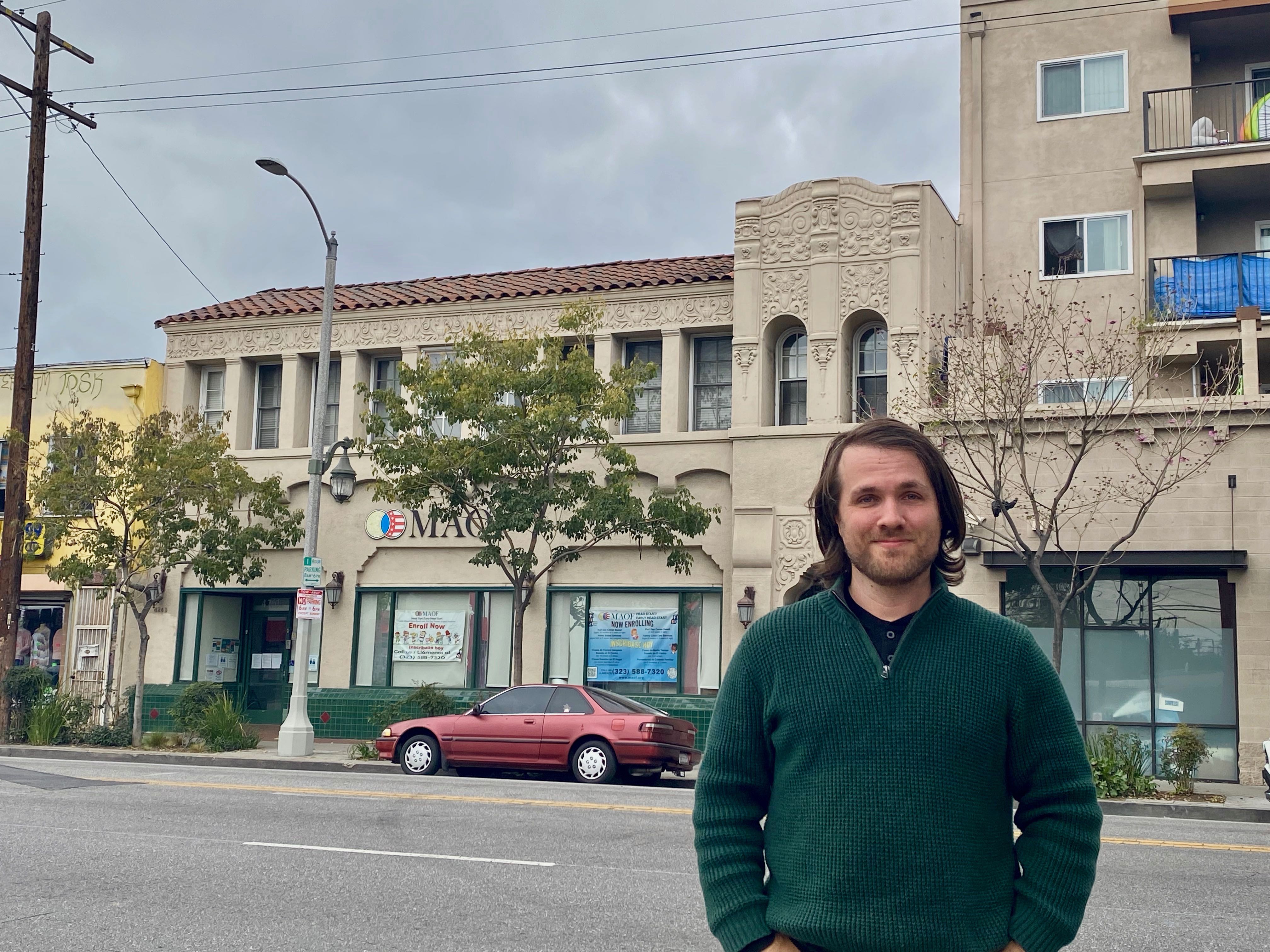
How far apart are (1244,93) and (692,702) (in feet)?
47.8

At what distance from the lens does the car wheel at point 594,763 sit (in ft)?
59.5

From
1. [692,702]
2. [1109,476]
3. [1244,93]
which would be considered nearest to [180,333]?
[692,702]

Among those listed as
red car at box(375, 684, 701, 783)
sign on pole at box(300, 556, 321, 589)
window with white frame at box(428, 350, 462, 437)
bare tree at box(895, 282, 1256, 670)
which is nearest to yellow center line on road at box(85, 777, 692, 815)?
red car at box(375, 684, 701, 783)

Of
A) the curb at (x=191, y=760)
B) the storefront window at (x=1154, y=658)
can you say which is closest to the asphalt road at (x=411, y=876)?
the curb at (x=191, y=760)

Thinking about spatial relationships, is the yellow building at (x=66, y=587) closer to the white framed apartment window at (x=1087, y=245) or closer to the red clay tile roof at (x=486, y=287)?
the red clay tile roof at (x=486, y=287)

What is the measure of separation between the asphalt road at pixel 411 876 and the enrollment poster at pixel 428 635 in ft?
38.2

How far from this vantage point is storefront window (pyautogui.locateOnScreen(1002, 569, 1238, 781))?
20578 millimetres

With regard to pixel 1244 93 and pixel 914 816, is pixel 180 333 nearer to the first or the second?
pixel 1244 93

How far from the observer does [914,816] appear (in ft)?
8.98

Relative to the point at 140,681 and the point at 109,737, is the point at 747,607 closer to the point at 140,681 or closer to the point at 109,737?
the point at 140,681

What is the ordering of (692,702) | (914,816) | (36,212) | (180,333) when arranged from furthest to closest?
(180,333) < (36,212) < (692,702) < (914,816)

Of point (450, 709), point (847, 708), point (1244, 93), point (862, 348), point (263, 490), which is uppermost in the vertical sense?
point (1244, 93)

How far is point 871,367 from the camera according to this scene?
2406 centimetres

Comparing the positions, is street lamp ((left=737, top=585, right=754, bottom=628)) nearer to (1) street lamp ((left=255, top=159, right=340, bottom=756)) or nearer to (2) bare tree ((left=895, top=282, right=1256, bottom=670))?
(2) bare tree ((left=895, top=282, right=1256, bottom=670))
